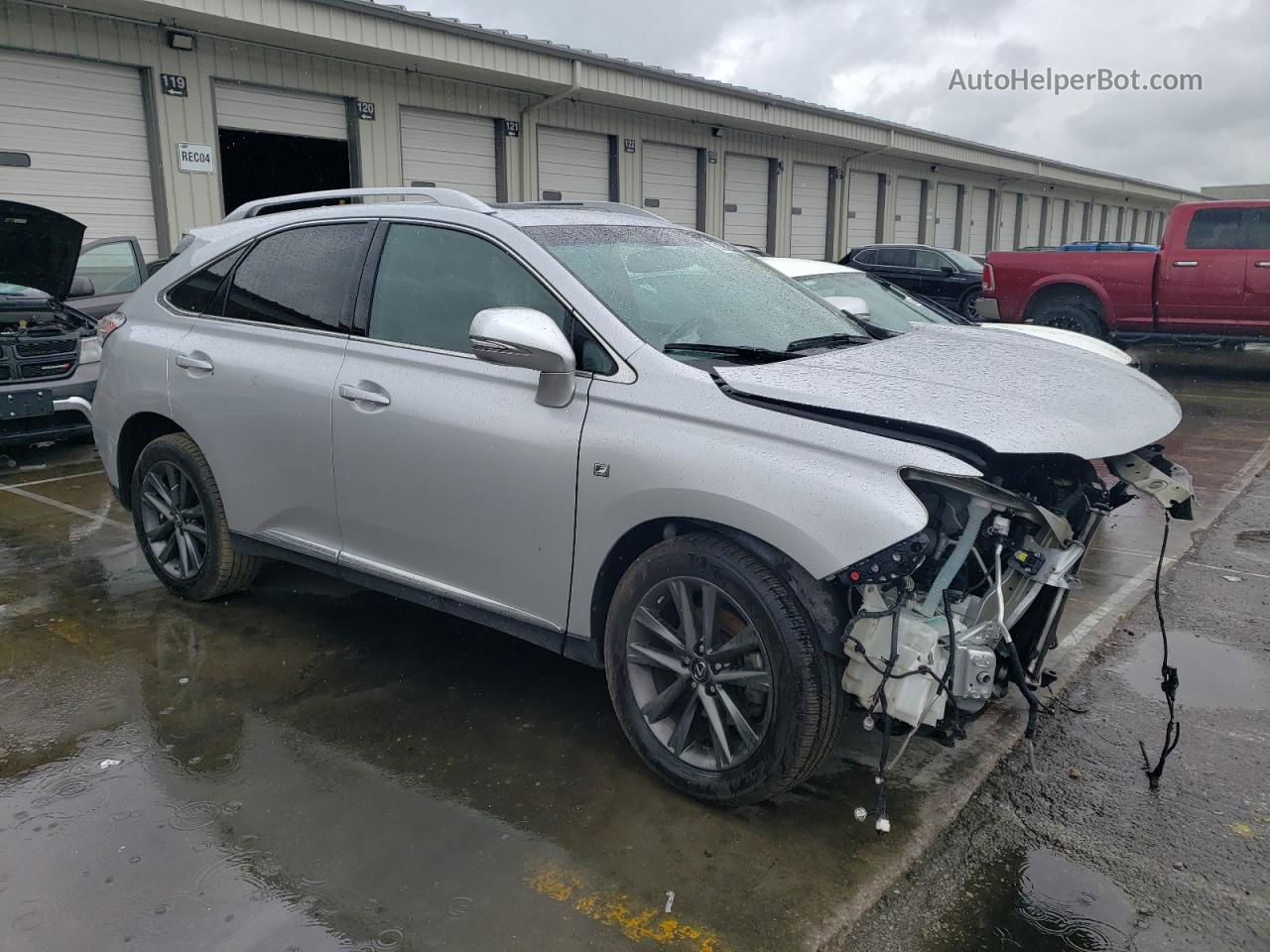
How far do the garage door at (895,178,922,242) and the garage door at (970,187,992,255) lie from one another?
364 centimetres

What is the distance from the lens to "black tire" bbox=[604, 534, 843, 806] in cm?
263

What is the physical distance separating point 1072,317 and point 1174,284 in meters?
1.16

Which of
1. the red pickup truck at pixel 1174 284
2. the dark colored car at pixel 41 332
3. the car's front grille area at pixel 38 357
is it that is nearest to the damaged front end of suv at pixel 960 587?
the dark colored car at pixel 41 332

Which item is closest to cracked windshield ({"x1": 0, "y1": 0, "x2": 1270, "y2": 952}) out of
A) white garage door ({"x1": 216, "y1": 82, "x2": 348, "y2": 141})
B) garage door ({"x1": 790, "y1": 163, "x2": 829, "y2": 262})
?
white garage door ({"x1": 216, "y1": 82, "x2": 348, "y2": 141})

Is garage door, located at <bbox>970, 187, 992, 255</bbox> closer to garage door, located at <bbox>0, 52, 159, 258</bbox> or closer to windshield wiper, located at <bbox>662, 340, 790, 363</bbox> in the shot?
garage door, located at <bbox>0, 52, 159, 258</bbox>

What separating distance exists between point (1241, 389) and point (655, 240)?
1101 cm

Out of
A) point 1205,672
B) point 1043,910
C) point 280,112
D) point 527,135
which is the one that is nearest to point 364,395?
point 1043,910

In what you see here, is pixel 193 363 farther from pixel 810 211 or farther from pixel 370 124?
pixel 810 211

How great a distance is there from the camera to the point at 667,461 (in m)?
2.83

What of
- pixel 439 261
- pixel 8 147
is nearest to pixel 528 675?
pixel 439 261

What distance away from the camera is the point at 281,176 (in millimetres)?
16703

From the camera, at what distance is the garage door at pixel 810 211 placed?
72.6 feet

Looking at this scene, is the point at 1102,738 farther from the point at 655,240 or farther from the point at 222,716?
the point at 222,716

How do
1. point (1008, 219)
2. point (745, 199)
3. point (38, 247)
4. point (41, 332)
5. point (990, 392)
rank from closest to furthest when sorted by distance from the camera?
point (990, 392) < point (38, 247) < point (41, 332) < point (745, 199) < point (1008, 219)
